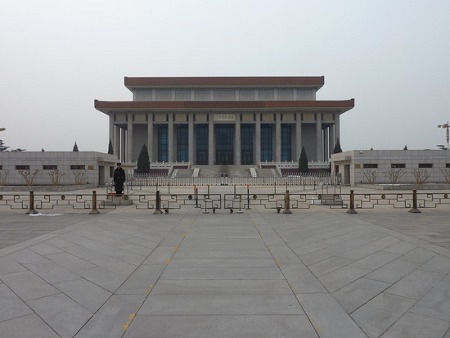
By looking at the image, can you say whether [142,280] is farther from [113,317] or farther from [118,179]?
[118,179]

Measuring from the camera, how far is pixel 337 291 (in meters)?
5.23

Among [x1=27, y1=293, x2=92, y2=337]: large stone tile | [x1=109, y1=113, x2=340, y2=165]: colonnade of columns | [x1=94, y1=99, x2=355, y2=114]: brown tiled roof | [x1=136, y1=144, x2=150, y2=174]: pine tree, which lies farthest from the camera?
[x1=109, y1=113, x2=340, y2=165]: colonnade of columns

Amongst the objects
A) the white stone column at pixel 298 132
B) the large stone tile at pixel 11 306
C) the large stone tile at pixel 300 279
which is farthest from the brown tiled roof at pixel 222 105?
the large stone tile at pixel 11 306

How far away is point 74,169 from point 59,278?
35.6 meters

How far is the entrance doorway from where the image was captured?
244 ft

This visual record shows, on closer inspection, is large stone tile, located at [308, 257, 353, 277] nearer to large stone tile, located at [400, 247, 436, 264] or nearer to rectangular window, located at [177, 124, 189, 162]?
large stone tile, located at [400, 247, 436, 264]

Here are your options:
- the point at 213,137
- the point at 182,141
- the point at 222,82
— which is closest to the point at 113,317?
the point at 213,137

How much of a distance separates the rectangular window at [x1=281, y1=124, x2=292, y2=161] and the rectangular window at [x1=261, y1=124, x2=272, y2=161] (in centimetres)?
265

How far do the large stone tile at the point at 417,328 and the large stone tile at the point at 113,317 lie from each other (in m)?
3.06

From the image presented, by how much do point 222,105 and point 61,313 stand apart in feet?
206

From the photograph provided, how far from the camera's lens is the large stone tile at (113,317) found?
3.91 meters

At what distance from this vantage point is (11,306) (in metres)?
4.60

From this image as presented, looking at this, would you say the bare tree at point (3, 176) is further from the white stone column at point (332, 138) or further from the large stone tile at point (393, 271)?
the white stone column at point (332, 138)

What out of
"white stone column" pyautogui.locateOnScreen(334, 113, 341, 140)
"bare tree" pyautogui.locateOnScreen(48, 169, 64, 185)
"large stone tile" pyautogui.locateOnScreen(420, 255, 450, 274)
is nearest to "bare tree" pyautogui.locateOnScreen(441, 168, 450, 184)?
"white stone column" pyautogui.locateOnScreen(334, 113, 341, 140)
